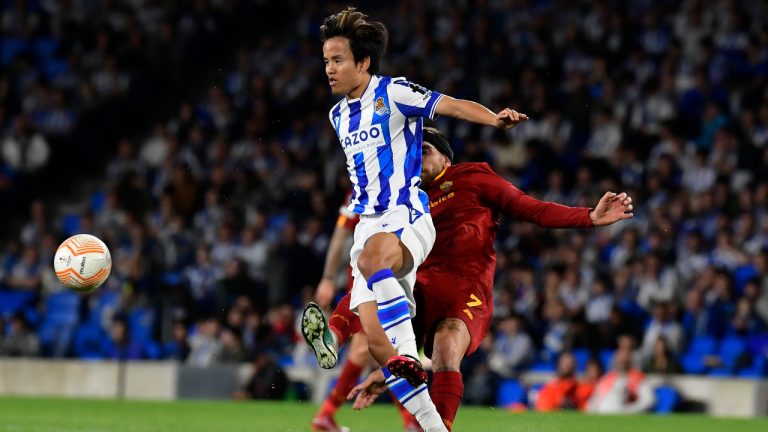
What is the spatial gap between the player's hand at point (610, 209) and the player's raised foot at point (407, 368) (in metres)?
1.32

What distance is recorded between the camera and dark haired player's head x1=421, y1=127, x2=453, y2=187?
26.7ft

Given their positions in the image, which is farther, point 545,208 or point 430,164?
point 430,164

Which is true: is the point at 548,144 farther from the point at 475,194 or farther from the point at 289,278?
the point at 475,194

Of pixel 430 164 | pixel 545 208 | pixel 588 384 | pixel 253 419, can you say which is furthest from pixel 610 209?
pixel 588 384

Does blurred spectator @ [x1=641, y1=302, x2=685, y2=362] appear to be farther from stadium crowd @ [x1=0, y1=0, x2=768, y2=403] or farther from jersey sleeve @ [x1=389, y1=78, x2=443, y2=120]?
jersey sleeve @ [x1=389, y1=78, x2=443, y2=120]

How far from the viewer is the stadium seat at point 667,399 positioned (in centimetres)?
1464

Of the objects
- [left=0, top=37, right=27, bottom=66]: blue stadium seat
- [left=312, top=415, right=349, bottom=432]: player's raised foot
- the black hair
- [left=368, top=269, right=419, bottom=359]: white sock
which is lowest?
[left=312, top=415, right=349, bottom=432]: player's raised foot

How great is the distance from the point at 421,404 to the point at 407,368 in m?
0.33

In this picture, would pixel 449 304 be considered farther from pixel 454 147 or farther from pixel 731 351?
pixel 454 147

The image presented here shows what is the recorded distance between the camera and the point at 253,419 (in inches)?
479

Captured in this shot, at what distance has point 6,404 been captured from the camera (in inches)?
547

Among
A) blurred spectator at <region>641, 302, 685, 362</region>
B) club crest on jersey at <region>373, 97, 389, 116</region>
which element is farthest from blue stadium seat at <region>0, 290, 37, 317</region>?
club crest on jersey at <region>373, 97, 389, 116</region>

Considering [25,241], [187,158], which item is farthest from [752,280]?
[25,241]

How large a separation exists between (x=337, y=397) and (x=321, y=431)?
Answer: 0.29m
